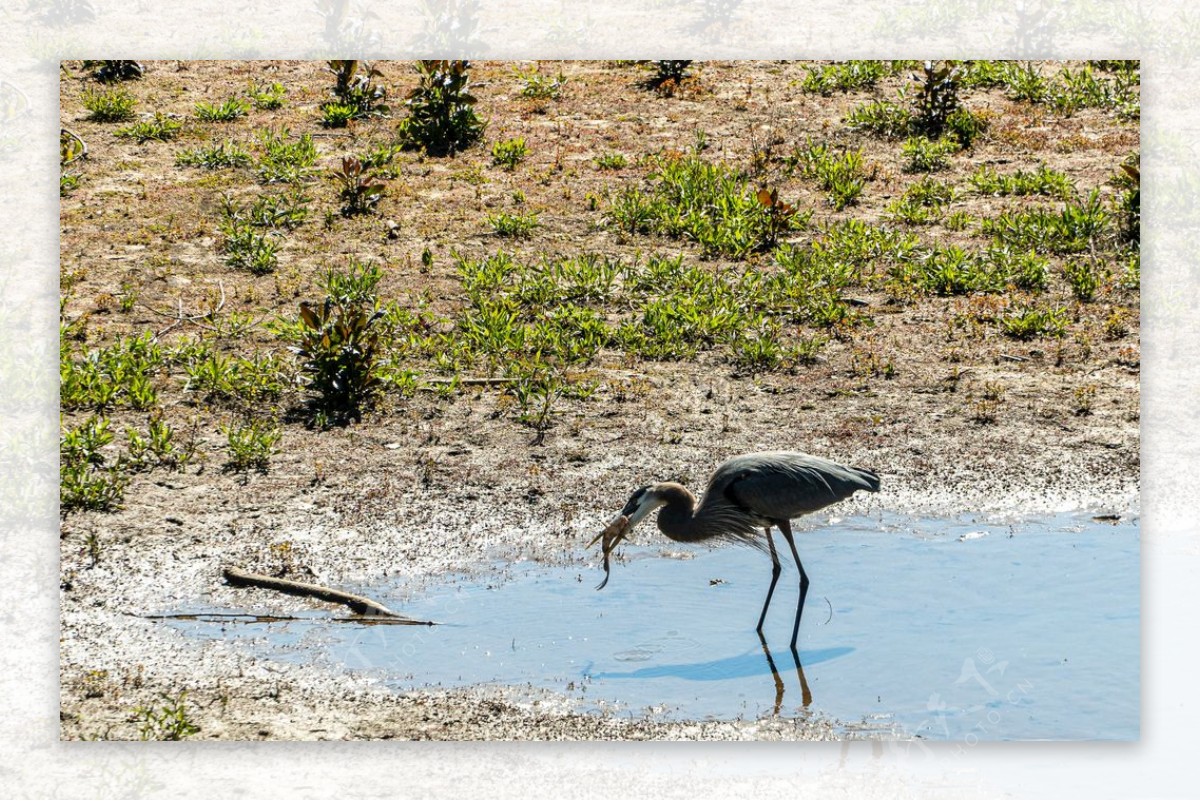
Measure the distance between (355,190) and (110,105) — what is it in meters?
1.73

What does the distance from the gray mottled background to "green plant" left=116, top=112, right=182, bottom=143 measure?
0.96 m

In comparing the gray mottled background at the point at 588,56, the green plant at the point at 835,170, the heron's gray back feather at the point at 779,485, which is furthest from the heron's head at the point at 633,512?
the green plant at the point at 835,170

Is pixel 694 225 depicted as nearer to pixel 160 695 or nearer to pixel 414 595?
pixel 414 595

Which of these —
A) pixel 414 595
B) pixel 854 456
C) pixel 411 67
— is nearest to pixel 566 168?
pixel 411 67

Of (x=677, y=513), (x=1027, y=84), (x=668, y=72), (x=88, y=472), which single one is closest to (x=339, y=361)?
(x=88, y=472)

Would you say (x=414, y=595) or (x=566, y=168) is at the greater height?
(x=566, y=168)

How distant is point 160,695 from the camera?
597 cm

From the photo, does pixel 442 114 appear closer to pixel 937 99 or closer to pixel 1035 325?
pixel 937 99

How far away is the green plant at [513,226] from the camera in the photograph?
33.9ft

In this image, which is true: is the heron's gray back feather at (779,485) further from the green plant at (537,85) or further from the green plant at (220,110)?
the green plant at (220,110)

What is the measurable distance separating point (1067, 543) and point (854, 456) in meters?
1.20

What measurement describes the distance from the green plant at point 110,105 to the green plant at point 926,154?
526 centimetres

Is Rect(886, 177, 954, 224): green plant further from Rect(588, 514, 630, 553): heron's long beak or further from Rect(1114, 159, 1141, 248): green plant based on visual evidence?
Rect(588, 514, 630, 553): heron's long beak

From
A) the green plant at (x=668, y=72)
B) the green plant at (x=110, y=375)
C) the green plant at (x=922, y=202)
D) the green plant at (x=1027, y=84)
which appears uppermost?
the green plant at (x=668, y=72)
